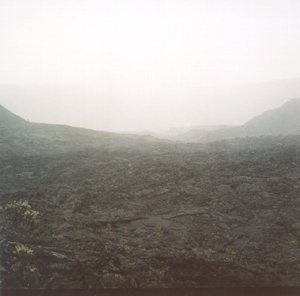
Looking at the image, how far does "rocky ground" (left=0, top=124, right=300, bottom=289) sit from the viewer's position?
7349 mm

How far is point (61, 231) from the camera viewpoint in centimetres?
Result: 985

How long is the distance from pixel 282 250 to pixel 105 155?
1829cm

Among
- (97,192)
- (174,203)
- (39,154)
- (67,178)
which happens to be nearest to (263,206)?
(174,203)

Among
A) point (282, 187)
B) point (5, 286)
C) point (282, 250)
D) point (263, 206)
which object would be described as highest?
point (282, 187)

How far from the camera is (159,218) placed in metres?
11.1

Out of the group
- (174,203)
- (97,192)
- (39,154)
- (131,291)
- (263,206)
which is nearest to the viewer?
(131,291)

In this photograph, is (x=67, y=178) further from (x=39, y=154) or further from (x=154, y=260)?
(x=154, y=260)

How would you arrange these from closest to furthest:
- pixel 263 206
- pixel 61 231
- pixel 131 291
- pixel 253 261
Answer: pixel 131 291, pixel 253 261, pixel 61 231, pixel 263 206

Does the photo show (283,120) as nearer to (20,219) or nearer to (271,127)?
(271,127)

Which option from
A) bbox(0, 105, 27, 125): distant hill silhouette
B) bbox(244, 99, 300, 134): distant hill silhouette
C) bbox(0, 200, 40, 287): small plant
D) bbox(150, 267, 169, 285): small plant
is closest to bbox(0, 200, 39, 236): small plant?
bbox(0, 200, 40, 287): small plant

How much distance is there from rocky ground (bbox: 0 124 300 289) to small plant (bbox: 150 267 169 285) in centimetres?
4

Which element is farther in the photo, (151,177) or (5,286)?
(151,177)

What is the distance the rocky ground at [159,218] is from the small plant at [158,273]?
37 millimetres

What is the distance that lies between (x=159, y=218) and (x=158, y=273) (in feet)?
12.6
